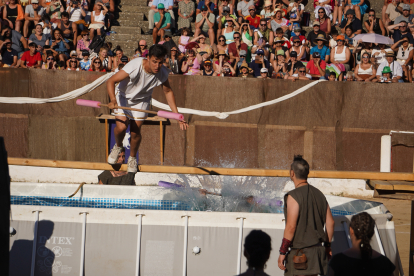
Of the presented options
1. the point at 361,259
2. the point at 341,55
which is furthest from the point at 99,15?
the point at 361,259

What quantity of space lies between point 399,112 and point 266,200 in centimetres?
482

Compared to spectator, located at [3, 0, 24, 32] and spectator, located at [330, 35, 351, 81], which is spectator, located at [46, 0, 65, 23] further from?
spectator, located at [330, 35, 351, 81]

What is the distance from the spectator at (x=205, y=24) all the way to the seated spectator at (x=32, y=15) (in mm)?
4637

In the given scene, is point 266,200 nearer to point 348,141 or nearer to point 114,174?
point 114,174

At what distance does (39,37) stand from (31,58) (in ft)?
3.25

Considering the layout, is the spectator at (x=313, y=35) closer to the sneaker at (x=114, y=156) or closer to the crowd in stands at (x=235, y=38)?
the crowd in stands at (x=235, y=38)

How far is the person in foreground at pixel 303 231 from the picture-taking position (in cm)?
457

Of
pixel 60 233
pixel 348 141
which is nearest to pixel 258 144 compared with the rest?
pixel 348 141

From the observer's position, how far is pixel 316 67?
11266 mm

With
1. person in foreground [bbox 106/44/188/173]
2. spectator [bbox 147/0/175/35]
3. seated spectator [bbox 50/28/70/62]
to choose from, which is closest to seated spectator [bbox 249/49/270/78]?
spectator [bbox 147/0/175/35]

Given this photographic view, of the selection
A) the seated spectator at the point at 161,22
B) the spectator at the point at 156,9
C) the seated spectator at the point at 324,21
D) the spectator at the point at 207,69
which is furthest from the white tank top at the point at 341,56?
the spectator at the point at 156,9

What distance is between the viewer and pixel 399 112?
1029 cm

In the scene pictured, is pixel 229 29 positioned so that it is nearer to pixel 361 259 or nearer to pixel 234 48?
pixel 234 48

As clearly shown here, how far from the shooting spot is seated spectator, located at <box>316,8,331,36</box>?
1260 centimetres
